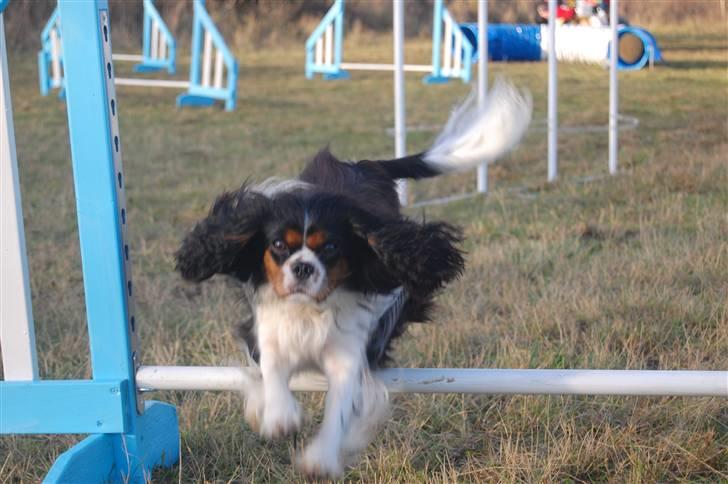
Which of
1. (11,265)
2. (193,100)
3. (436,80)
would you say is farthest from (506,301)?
(436,80)

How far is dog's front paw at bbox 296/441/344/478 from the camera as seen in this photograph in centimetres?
225

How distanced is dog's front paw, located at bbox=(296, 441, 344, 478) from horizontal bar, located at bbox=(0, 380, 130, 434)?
45 centimetres

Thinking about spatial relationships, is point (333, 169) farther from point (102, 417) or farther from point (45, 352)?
point (45, 352)

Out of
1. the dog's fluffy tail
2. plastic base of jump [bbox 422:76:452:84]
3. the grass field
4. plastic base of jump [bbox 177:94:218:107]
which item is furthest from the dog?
plastic base of jump [bbox 422:76:452:84]

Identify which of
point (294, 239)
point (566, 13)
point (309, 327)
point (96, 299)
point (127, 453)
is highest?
point (566, 13)

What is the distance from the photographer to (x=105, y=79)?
2.25 meters

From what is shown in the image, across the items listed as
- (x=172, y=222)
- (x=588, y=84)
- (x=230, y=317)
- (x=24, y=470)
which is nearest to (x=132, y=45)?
(x=588, y=84)

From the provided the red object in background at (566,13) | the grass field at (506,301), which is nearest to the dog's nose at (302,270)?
the grass field at (506,301)

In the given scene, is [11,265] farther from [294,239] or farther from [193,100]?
[193,100]

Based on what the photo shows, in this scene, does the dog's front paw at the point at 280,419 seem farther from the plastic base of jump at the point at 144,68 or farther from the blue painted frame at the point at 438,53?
the plastic base of jump at the point at 144,68

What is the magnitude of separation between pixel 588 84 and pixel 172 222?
26.5ft

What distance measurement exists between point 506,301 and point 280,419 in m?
1.66

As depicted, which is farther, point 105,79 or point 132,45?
point 132,45

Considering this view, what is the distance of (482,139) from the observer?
3.35 meters
